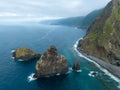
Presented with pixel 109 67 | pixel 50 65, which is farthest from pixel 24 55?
pixel 109 67

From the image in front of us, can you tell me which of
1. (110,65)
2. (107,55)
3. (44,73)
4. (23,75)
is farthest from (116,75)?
(23,75)

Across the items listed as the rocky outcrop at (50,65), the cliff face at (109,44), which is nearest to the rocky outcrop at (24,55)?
the rocky outcrop at (50,65)

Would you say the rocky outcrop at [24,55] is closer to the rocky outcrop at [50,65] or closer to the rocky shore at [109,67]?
the rocky outcrop at [50,65]

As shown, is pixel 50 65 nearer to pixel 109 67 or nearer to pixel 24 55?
pixel 24 55

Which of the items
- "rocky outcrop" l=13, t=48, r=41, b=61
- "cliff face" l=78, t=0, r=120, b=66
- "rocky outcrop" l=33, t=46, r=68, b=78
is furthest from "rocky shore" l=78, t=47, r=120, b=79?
"rocky outcrop" l=13, t=48, r=41, b=61

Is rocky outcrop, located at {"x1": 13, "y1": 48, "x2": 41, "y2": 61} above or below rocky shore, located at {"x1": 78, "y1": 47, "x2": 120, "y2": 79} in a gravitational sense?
above

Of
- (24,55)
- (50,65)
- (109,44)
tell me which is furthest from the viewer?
(24,55)

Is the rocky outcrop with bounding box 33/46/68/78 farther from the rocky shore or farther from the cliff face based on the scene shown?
the cliff face

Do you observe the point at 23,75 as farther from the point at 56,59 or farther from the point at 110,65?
the point at 110,65
